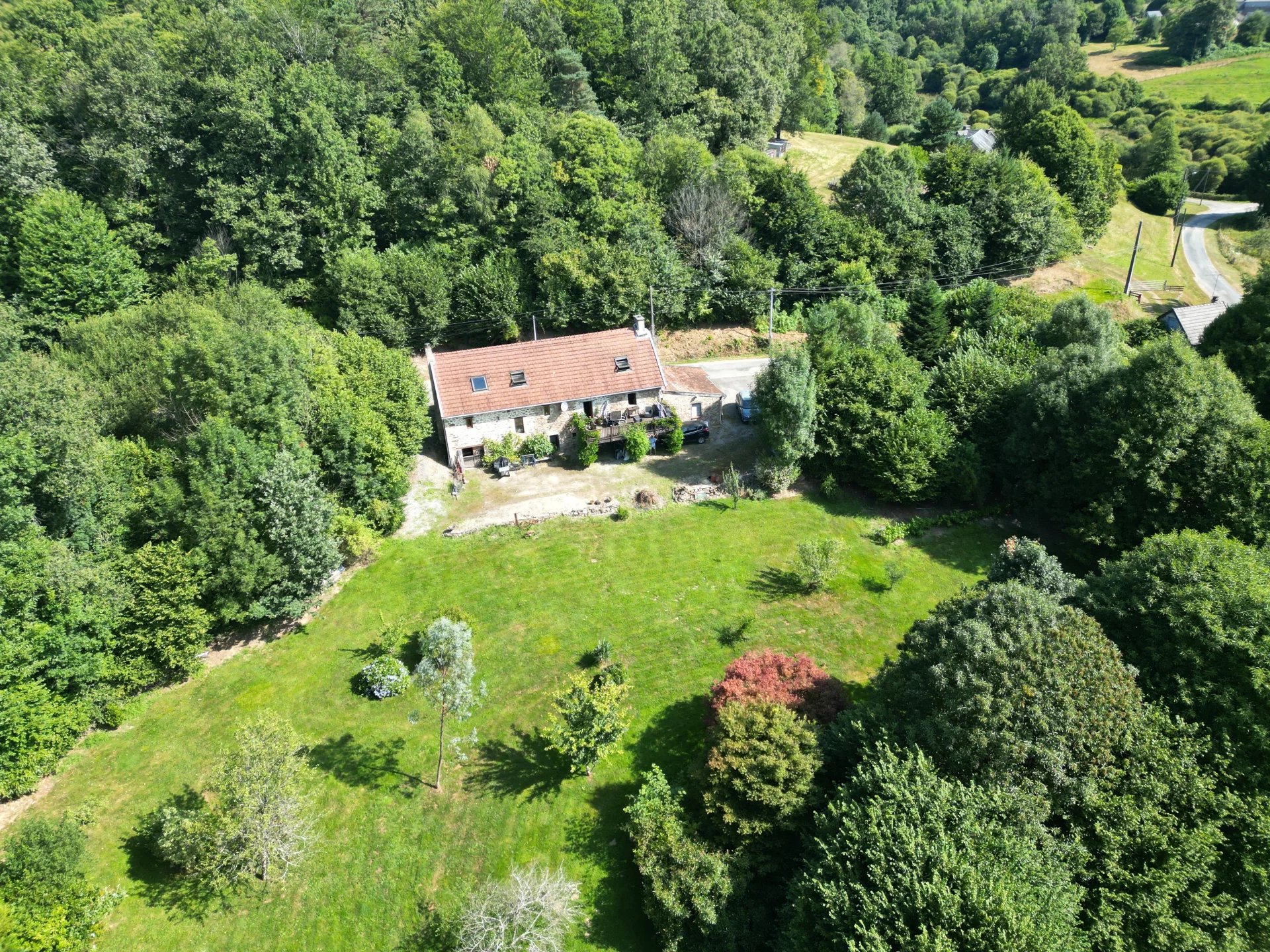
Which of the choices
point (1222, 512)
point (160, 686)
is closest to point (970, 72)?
point (1222, 512)

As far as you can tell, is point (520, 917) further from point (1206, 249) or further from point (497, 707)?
point (1206, 249)

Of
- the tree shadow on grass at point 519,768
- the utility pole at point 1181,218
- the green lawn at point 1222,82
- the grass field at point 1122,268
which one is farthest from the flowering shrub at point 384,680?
the green lawn at point 1222,82

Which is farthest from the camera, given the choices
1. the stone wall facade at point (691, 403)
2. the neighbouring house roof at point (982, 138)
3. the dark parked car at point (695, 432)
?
the neighbouring house roof at point (982, 138)

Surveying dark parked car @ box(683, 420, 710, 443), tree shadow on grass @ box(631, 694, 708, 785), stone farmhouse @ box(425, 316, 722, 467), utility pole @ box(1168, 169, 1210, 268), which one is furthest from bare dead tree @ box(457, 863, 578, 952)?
utility pole @ box(1168, 169, 1210, 268)

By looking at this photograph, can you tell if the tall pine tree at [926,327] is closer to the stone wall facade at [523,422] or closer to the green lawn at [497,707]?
the green lawn at [497,707]

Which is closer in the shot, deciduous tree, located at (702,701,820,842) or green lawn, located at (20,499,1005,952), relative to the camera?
deciduous tree, located at (702,701,820,842)

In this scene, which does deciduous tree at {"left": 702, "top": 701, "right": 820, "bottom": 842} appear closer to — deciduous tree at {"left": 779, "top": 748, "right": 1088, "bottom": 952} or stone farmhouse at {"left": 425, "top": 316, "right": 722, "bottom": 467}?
deciduous tree at {"left": 779, "top": 748, "right": 1088, "bottom": 952}

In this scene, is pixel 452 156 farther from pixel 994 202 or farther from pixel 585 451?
pixel 994 202
